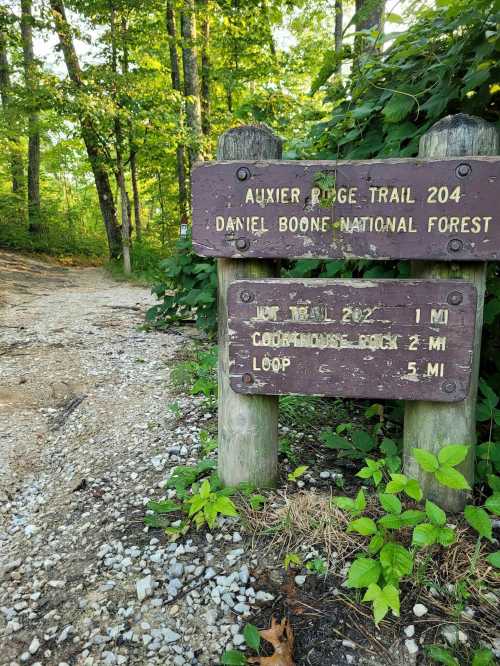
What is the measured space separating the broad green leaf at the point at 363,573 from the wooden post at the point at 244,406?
0.71 meters

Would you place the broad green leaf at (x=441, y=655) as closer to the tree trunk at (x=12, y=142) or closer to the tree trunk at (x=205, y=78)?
the tree trunk at (x=205, y=78)

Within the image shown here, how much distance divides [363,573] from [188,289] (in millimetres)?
3943

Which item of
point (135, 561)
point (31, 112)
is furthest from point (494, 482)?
point (31, 112)

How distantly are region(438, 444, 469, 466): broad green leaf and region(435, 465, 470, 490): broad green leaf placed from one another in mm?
22

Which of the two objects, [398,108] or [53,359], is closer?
[398,108]

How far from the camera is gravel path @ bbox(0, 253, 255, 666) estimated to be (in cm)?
170

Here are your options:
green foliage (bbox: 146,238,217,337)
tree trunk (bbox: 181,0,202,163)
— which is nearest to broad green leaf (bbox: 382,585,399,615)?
green foliage (bbox: 146,238,217,337)

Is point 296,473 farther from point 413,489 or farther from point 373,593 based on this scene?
point 373,593

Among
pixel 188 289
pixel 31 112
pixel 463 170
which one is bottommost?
pixel 188 289

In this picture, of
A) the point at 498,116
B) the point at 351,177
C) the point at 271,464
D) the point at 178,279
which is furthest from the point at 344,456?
the point at 178,279

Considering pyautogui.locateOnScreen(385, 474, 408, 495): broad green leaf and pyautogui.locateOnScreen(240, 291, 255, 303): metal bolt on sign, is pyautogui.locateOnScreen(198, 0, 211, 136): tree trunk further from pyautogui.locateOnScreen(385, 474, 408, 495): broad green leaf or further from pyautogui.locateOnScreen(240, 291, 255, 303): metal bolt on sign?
pyautogui.locateOnScreen(385, 474, 408, 495): broad green leaf

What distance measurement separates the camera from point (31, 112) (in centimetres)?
1059

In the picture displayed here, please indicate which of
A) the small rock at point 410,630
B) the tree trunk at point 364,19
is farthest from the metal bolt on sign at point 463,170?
the small rock at point 410,630

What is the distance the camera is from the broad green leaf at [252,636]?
156 centimetres
